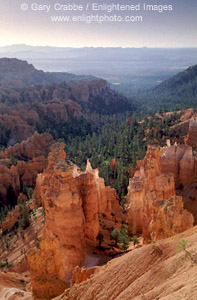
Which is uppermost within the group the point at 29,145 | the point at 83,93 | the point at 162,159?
the point at 83,93

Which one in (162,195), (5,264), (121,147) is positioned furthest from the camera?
(121,147)

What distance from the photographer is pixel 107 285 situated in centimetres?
761

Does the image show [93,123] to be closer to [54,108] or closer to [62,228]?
[54,108]

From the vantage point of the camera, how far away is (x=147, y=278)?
6.86 metres

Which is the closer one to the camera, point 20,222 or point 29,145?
point 20,222

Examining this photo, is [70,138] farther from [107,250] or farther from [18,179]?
[107,250]

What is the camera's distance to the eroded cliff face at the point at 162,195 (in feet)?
36.6

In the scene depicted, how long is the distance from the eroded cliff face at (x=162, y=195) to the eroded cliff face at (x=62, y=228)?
3363 millimetres

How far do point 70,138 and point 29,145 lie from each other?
622 inches

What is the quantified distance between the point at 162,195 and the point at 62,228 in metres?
6.11

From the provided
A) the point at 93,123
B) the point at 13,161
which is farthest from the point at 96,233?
the point at 93,123

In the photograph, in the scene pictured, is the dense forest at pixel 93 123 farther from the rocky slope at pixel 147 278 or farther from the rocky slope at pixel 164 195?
the rocky slope at pixel 147 278

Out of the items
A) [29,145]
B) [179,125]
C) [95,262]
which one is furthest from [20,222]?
[179,125]

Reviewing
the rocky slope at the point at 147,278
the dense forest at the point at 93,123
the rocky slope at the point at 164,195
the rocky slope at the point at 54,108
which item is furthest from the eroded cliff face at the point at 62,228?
the rocky slope at the point at 54,108
